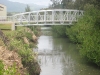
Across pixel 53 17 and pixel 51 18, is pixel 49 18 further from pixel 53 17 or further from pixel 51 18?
pixel 53 17

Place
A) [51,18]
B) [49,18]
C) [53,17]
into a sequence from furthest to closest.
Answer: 1. [49,18]
2. [51,18]
3. [53,17]

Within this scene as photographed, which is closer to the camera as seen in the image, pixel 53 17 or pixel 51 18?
pixel 53 17

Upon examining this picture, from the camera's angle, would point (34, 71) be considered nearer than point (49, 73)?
Yes

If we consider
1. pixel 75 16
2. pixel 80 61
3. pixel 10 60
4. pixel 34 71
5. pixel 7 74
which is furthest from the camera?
pixel 75 16

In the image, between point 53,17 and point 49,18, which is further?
point 49,18

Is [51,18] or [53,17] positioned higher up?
[53,17]

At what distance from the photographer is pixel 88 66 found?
16844 mm

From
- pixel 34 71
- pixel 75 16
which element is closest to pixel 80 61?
pixel 34 71

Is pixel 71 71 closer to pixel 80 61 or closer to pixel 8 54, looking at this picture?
pixel 80 61

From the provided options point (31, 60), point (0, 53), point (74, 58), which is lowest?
point (74, 58)

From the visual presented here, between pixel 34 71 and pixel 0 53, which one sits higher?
pixel 0 53

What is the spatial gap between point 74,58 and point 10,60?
34.6 ft

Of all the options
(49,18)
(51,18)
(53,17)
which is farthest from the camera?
(49,18)

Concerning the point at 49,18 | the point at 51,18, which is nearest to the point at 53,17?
the point at 51,18
